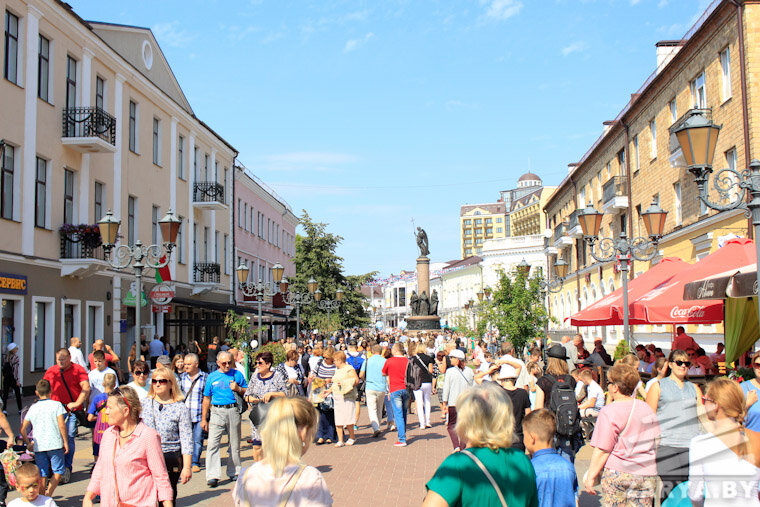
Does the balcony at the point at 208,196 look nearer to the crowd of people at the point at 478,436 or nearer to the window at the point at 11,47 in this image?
the window at the point at 11,47

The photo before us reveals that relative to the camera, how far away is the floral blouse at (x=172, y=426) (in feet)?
23.3

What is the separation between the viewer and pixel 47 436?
8.43 meters

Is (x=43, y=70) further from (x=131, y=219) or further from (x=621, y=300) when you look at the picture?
(x=621, y=300)

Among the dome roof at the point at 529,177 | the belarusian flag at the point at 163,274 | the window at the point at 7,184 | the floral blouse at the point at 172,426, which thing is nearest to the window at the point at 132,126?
the belarusian flag at the point at 163,274

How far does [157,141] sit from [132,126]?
263 centimetres

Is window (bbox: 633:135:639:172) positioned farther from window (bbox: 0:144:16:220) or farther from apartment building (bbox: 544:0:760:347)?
window (bbox: 0:144:16:220)

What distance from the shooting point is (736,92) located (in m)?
20.7

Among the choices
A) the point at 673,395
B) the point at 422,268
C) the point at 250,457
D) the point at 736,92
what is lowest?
the point at 250,457

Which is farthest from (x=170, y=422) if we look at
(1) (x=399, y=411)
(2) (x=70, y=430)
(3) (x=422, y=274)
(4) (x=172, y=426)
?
(3) (x=422, y=274)

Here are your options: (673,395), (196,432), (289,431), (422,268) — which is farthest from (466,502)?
(422,268)

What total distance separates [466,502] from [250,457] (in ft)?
30.9

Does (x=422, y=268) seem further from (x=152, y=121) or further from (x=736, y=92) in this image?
(x=736, y=92)

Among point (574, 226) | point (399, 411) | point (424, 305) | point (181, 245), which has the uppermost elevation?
point (574, 226)

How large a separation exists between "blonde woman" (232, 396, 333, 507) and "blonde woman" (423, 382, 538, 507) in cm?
58
